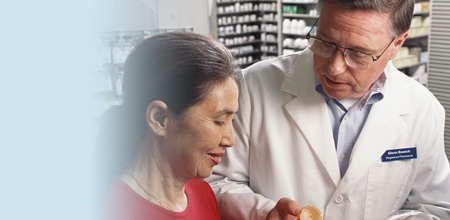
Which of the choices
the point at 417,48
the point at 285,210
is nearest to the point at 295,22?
the point at 417,48

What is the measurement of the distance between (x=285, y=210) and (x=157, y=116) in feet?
1.59

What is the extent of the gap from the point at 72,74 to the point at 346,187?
133 cm

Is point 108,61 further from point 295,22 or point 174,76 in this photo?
point 295,22

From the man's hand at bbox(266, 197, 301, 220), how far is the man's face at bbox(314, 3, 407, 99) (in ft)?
1.28

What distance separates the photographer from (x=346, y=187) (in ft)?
4.86

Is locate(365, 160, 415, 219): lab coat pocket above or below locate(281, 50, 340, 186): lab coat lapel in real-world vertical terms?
below

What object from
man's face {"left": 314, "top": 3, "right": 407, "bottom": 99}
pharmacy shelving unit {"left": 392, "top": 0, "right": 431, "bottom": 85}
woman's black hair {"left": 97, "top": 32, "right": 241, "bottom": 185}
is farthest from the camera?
pharmacy shelving unit {"left": 392, "top": 0, "right": 431, "bottom": 85}

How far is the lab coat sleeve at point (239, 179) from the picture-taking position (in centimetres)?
137

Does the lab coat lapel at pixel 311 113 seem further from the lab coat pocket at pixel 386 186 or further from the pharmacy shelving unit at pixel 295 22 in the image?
the pharmacy shelving unit at pixel 295 22

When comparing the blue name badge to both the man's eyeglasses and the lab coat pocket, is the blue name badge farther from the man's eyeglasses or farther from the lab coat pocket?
the man's eyeglasses

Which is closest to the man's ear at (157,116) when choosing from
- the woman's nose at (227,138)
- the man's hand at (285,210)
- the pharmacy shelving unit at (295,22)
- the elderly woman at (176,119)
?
the elderly woman at (176,119)

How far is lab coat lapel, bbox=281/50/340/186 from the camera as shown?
4.93ft

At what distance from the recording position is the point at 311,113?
1.55 m

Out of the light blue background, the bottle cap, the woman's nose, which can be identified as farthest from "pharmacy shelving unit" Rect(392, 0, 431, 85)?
the light blue background
